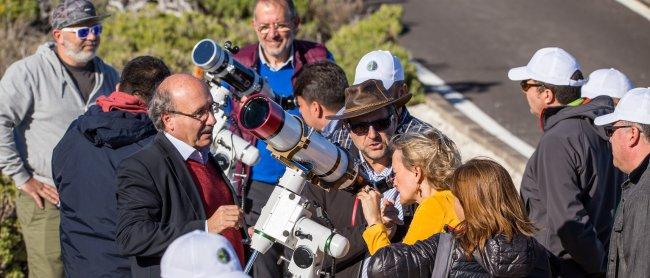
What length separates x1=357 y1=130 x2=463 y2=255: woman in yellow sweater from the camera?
19.3 ft

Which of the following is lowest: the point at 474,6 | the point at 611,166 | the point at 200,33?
the point at 474,6

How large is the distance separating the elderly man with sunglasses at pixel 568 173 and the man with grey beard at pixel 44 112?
10.1 feet

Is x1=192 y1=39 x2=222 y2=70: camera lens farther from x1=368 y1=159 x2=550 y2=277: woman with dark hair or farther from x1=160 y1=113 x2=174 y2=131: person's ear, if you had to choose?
x1=368 y1=159 x2=550 y2=277: woman with dark hair

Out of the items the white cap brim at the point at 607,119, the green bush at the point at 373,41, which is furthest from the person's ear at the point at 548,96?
the green bush at the point at 373,41

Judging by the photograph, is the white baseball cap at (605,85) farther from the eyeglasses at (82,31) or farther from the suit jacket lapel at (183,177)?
the eyeglasses at (82,31)

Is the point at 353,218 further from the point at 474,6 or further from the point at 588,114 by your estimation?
the point at 474,6

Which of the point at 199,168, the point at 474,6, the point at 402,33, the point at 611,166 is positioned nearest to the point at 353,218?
the point at 199,168

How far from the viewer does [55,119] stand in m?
8.35

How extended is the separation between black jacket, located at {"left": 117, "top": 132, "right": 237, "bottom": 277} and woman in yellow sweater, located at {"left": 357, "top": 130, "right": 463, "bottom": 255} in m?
0.86

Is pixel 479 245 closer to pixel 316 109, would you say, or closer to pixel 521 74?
pixel 316 109

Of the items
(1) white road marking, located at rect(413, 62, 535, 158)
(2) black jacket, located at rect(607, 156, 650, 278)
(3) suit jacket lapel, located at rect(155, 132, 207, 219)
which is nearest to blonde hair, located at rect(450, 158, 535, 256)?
(2) black jacket, located at rect(607, 156, 650, 278)

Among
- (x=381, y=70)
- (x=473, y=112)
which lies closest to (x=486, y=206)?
(x=381, y=70)

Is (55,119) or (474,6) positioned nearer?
(55,119)

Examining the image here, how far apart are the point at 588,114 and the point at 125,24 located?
27.0 ft
